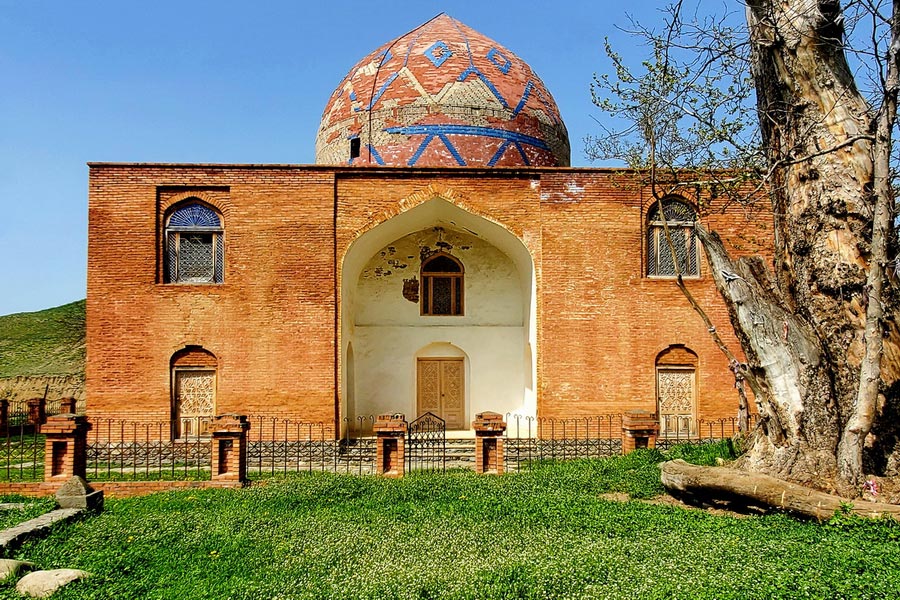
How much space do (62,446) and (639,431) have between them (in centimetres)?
746

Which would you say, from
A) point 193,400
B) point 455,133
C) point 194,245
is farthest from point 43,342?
point 455,133

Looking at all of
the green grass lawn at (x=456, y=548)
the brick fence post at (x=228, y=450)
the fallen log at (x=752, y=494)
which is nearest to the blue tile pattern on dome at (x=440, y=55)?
the brick fence post at (x=228, y=450)

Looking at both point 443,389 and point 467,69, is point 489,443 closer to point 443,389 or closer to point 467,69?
point 443,389

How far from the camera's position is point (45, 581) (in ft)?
15.6

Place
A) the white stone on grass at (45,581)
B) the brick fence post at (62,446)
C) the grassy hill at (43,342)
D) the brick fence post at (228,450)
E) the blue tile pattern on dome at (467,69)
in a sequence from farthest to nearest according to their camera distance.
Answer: the grassy hill at (43,342), the blue tile pattern on dome at (467,69), the brick fence post at (228,450), the brick fence post at (62,446), the white stone on grass at (45,581)

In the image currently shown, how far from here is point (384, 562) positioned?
5023 millimetres

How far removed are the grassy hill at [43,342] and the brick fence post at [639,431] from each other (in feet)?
58.7

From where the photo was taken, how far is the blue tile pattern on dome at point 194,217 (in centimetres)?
1189

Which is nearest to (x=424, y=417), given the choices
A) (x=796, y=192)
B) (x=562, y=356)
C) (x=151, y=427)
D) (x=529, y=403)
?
(x=529, y=403)

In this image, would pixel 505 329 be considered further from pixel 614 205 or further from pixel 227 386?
pixel 227 386

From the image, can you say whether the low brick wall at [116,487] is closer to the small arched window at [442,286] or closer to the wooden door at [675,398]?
the small arched window at [442,286]

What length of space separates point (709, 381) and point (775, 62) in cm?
634

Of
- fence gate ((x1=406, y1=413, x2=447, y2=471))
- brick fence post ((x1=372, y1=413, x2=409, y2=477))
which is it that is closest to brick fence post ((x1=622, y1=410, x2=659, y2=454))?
fence gate ((x1=406, y1=413, x2=447, y2=471))

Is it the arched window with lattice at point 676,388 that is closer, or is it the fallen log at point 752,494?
the fallen log at point 752,494
